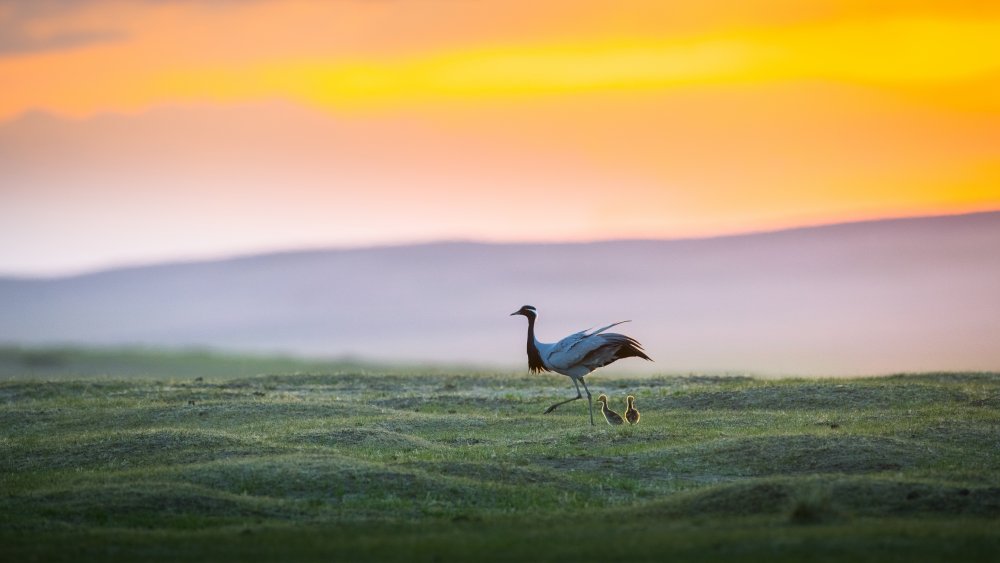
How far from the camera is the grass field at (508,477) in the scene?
16641mm

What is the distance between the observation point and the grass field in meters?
16.6

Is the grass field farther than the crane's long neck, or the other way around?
the crane's long neck

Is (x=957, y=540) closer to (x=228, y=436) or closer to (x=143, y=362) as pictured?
(x=228, y=436)

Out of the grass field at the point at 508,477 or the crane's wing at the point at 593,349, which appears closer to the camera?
the grass field at the point at 508,477

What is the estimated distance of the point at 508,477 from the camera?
2194 cm

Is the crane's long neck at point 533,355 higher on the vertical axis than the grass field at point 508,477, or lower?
higher

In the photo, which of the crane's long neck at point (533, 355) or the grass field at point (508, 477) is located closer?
the grass field at point (508, 477)

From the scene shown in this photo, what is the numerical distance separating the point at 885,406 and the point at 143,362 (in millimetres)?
82962

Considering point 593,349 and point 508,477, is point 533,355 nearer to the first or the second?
point 593,349

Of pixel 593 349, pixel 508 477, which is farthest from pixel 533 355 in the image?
pixel 508 477

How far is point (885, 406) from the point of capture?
31.2m

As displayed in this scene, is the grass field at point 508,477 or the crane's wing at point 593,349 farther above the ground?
the crane's wing at point 593,349

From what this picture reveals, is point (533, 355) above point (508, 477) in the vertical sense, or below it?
above

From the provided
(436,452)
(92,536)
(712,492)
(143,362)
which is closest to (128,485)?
(92,536)
